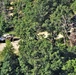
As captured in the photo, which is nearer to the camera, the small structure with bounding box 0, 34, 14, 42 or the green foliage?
the green foliage

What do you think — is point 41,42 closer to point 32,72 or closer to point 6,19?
point 32,72

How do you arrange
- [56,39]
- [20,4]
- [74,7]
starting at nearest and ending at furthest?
1. [56,39]
2. [74,7]
3. [20,4]

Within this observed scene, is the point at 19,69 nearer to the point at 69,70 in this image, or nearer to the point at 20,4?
the point at 69,70

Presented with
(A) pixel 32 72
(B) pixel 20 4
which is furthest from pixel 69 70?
(B) pixel 20 4

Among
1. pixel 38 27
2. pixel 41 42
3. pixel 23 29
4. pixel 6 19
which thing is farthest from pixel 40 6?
pixel 41 42

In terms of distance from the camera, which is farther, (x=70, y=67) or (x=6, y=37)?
(x=6, y=37)

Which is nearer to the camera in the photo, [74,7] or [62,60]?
[62,60]

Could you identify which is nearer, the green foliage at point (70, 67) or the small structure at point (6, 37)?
the green foliage at point (70, 67)

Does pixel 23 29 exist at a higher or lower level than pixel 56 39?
higher

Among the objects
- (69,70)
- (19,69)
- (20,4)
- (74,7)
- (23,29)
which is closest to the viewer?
(69,70)
